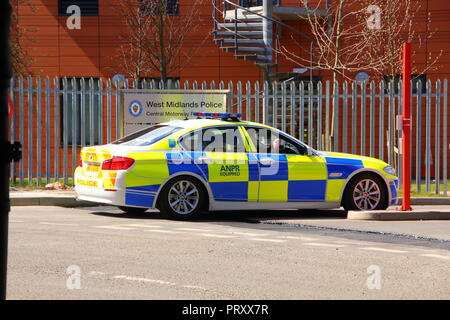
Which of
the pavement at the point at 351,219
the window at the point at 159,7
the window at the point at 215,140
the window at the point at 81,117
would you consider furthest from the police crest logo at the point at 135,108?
the window at the point at 159,7

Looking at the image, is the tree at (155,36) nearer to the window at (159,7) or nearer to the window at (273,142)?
the window at (159,7)

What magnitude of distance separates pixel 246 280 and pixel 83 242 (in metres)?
3.14

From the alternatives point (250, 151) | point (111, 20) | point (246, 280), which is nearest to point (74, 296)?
point (246, 280)

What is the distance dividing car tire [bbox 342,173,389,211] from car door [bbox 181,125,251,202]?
1.73 meters

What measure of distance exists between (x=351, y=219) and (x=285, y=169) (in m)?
1.34

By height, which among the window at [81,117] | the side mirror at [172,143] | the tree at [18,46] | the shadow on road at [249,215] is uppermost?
the tree at [18,46]

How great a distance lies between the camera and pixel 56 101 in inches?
760

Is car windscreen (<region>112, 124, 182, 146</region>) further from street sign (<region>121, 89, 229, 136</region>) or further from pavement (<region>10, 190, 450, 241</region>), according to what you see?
street sign (<region>121, 89, 229, 136</region>)

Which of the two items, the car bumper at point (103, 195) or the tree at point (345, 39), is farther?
the tree at point (345, 39)

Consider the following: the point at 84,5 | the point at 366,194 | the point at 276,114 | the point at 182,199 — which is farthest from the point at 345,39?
the point at 182,199

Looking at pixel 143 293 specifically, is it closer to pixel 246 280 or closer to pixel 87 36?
pixel 246 280

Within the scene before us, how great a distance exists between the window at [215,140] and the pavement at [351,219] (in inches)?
45.8

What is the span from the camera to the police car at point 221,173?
12898 millimetres

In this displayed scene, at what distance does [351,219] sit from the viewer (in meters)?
13.9
